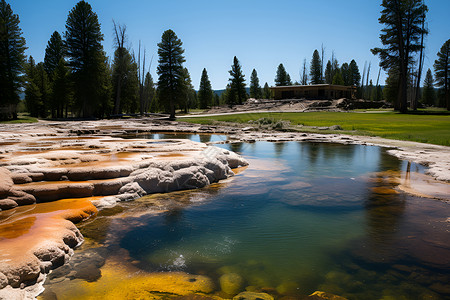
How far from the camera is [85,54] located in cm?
3612

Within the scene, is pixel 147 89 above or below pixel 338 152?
above

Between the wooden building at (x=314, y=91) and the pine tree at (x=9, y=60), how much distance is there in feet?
138

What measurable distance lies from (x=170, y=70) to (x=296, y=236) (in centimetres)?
3577

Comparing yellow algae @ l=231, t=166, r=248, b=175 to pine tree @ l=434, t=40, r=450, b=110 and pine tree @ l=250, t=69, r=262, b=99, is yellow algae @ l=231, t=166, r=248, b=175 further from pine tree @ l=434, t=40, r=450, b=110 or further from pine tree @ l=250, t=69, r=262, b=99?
pine tree @ l=250, t=69, r=262, b=99

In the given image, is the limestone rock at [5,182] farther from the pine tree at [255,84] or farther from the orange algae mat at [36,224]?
the pine tree at [255,84]

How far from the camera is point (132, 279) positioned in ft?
12.3

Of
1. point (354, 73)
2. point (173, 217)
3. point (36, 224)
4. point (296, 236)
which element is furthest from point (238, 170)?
point (354, 73)

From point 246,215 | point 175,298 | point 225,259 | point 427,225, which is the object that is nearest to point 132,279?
point 175,298

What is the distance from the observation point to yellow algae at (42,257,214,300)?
342 centimetres

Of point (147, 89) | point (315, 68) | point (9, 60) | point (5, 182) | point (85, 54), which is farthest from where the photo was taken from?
point (315, 68)

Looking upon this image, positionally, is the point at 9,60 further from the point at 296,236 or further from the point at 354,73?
the point at 354,73

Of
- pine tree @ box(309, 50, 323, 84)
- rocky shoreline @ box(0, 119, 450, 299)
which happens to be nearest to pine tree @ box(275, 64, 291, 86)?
pine tree @ box(309, 50, 323, 84)

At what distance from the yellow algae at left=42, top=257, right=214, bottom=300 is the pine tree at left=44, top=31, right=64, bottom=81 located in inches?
2090

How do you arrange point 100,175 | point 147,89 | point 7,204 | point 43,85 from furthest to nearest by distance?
point 147,89 → point 43,85 → point 100,175 → point 7,204
